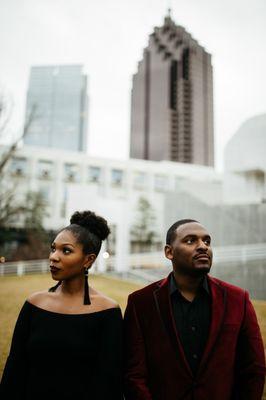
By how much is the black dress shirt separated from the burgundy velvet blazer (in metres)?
0.05

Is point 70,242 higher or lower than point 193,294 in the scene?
higher

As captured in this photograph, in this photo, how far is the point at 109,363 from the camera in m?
1.76

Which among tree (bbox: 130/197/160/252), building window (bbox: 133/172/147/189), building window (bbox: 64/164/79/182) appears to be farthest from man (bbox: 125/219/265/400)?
building window (bbox: 64/164/79/182)

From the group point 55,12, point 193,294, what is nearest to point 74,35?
point 55,12

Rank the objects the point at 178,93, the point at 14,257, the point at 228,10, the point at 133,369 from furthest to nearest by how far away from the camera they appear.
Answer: the point at 178,93
the point at 14,257
the point at 228,10
the point at 133,369

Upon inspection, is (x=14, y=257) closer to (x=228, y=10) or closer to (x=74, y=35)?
(x=74, y=35)

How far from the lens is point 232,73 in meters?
3.67

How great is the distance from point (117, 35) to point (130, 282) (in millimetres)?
2781

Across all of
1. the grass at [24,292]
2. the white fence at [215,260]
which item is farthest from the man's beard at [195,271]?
the white fence at [215,260]

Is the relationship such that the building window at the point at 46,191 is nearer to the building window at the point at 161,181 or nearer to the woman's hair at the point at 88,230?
the building window at the point at 161,181

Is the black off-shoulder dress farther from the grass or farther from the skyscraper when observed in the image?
the skyscraper

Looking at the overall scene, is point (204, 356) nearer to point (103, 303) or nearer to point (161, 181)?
point (103, 303)

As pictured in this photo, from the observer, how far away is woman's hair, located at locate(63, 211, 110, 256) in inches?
77.0

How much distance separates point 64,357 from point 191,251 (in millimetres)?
863
